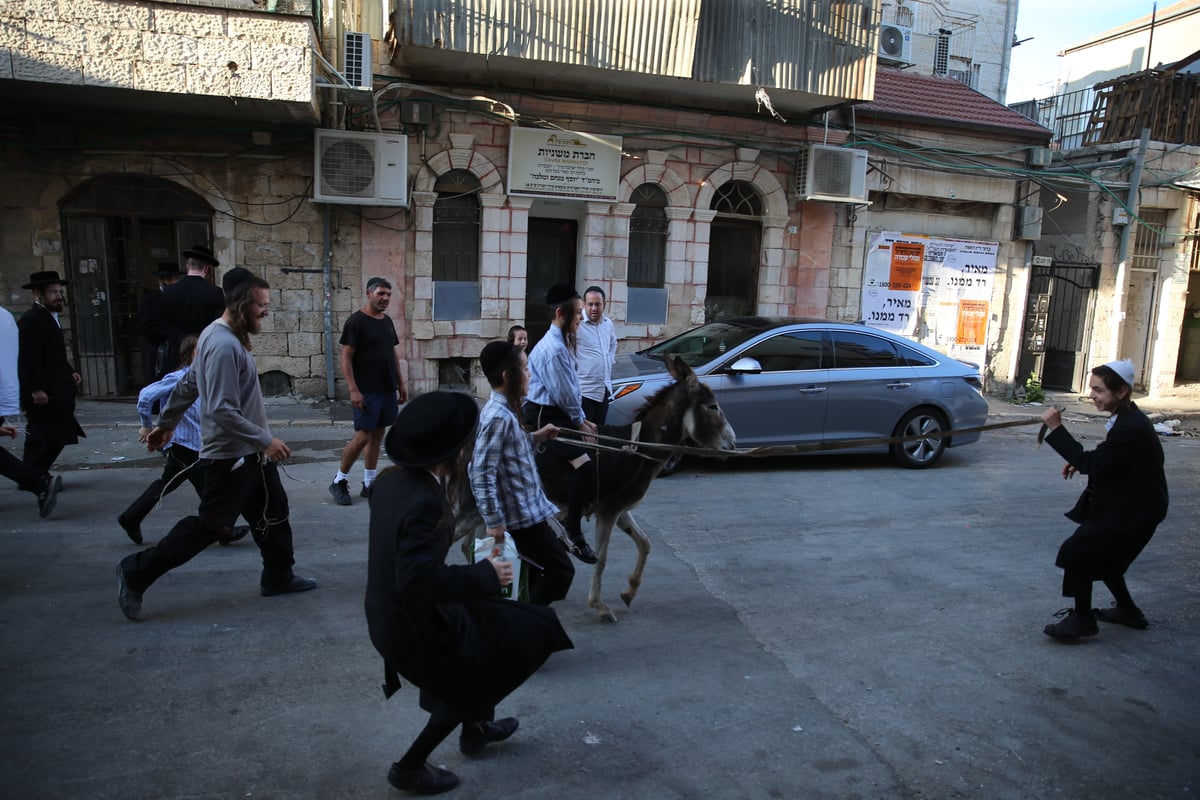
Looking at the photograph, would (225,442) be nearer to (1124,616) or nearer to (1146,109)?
(1124,616)

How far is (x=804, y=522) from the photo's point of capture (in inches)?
270

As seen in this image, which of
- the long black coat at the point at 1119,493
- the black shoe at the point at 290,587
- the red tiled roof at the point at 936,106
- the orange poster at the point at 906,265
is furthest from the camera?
the orange poster at the point at 906,265

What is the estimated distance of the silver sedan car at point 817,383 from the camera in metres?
8.30

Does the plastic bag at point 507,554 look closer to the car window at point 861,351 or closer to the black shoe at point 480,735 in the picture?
the black shoe at point 480,735

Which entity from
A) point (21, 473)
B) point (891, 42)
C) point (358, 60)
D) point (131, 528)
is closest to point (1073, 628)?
point (131, 528)

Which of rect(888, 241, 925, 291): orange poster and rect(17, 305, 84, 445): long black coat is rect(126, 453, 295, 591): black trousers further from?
rect(888, 241, 925, 291): orange poster

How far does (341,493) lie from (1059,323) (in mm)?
15318

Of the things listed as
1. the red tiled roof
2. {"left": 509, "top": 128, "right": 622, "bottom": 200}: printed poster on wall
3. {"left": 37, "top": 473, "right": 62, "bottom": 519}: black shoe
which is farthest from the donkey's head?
the red tiled roof

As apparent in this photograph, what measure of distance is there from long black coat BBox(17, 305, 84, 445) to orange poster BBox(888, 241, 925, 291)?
40.3 ft

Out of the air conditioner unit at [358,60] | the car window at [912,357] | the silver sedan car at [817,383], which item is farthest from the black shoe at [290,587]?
the air conditioner unit at [358,60]

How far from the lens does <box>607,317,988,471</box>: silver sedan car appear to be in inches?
327

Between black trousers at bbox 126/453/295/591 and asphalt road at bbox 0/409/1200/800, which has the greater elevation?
black trousers at bbox 126/453/295/591

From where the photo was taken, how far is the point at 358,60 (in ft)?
32.9

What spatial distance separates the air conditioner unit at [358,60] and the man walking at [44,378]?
476cm
